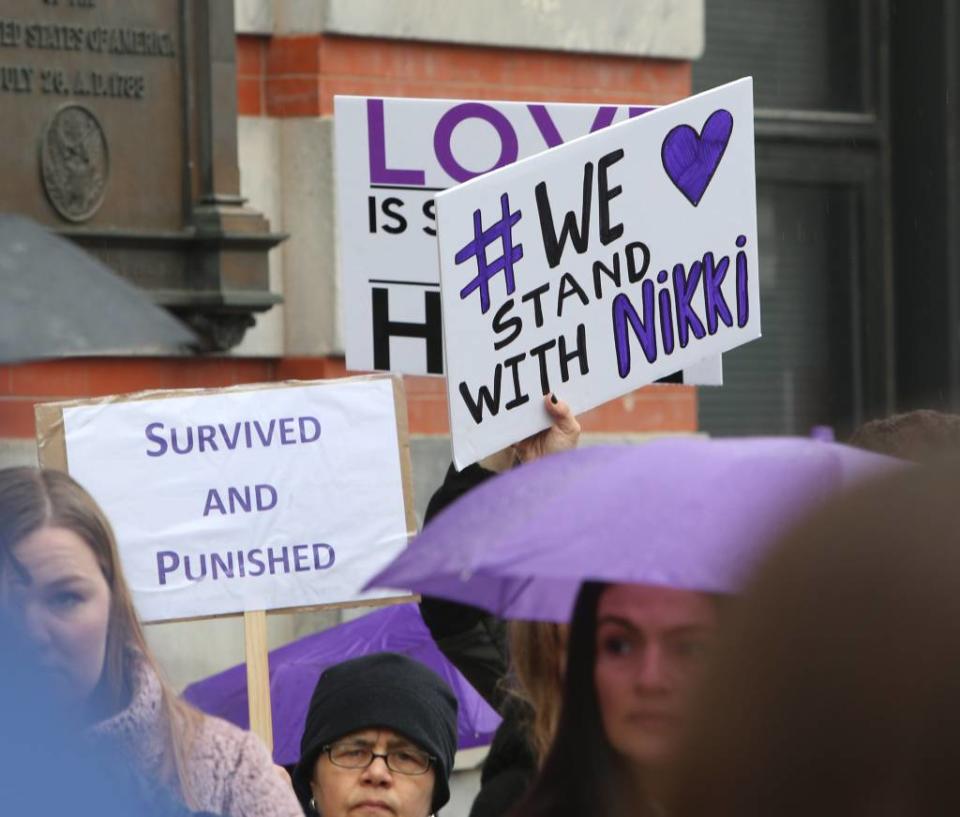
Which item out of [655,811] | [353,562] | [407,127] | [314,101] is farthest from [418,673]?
[314,101]

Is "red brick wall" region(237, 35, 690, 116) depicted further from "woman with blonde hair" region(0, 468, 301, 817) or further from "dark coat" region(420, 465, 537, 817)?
"woman with blonde hair" region(0, 468, 301, 817)

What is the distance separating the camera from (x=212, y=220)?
666cm

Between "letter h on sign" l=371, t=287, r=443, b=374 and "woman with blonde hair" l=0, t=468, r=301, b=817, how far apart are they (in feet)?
5.55

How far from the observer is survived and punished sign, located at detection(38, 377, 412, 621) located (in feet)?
15.2

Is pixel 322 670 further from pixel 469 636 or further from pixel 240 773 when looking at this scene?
pixel 240 773

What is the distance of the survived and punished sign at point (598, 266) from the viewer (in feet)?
13.6

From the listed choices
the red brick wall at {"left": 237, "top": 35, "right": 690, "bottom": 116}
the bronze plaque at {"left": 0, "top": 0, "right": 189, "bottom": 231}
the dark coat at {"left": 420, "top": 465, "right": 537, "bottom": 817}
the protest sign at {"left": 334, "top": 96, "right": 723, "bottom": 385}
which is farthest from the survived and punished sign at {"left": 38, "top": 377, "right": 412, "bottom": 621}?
the red brick wall at {"left": 237, "top": 35, "right": 690, "bottom": 116}

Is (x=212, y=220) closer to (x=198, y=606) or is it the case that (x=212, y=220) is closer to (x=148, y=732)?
(x=198, y=606)

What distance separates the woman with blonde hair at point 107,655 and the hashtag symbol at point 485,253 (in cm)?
123

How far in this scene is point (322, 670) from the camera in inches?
206

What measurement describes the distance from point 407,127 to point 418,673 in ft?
4.16

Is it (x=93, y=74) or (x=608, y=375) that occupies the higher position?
(x=93, y=74)

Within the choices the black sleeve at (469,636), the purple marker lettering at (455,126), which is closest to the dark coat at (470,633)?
the black sleeve at (469,636)

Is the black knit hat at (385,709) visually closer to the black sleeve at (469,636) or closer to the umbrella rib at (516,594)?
the black sleeve at (469,636)
